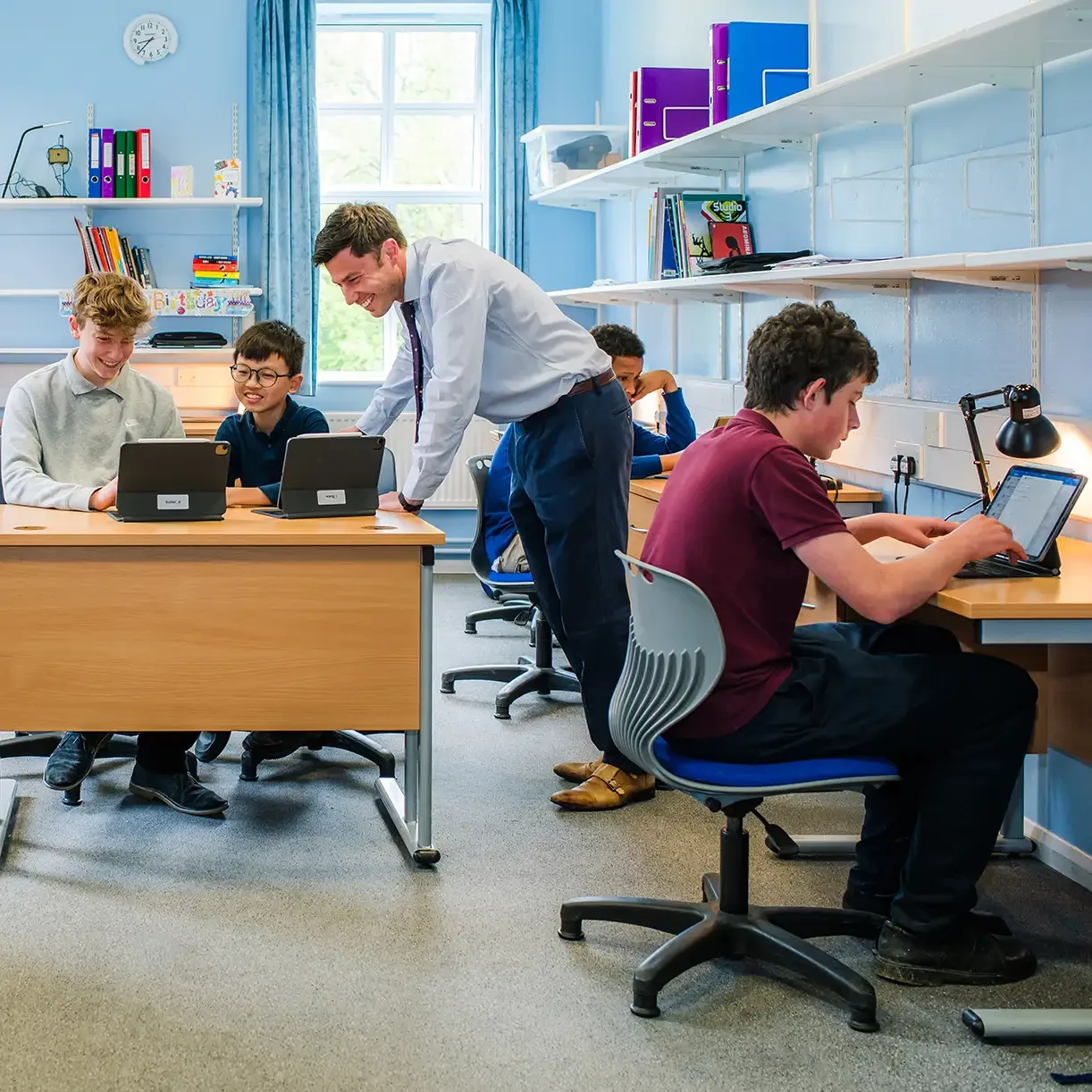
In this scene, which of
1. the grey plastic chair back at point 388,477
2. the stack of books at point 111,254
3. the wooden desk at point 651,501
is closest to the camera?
the grey plastic chair back at point 388,477

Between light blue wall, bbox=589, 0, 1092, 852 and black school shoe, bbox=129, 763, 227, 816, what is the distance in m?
1.86

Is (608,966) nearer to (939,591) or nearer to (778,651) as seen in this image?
(778,651)

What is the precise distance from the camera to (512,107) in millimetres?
6520

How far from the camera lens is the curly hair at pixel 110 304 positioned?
3223 millimetres

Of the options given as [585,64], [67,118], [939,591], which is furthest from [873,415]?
[67,118]

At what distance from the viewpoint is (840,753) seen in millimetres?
2172

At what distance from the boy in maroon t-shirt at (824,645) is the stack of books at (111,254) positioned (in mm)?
4618

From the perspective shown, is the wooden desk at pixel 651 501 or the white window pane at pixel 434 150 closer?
the wooden desk at pixel 651 501

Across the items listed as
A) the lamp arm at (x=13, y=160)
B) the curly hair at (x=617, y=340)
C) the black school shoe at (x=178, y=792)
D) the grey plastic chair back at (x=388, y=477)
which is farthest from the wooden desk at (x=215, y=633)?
the lamp arm at (x=13, y=160)

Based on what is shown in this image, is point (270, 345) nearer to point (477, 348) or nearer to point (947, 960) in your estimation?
point (477, 348)

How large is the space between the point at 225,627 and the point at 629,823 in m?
1.04

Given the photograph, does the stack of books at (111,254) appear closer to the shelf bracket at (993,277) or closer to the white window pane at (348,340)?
the white window pane at (348,340)

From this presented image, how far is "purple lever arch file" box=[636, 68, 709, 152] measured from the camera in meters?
4.88

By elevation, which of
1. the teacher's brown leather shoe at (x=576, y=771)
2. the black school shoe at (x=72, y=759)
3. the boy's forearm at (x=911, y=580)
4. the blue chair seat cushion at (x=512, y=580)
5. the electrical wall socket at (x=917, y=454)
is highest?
the electrical wall socket at (x=917, y=454)
